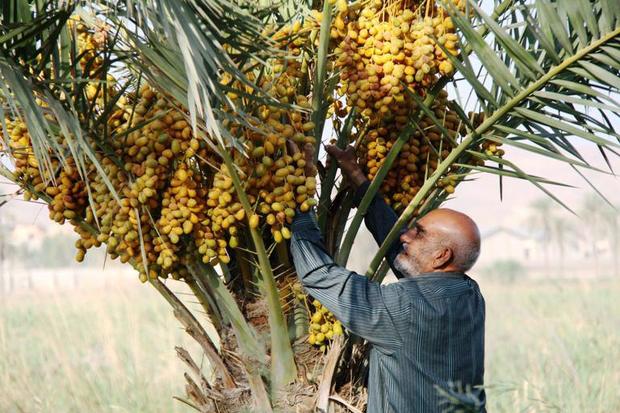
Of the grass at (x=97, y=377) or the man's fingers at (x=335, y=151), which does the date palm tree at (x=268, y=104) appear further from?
the grass at (x=97, y=377)

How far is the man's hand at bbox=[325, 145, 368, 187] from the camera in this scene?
325 cm

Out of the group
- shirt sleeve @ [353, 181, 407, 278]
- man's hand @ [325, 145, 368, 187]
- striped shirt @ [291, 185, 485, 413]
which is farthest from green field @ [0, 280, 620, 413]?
man's hand @ [325, 145, 368, 187]

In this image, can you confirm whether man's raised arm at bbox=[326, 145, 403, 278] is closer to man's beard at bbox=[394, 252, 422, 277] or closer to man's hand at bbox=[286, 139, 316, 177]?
man's beard at bbox=[394, 252, 422, 277]

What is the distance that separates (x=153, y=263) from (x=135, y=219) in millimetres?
235

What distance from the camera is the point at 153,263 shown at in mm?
3039

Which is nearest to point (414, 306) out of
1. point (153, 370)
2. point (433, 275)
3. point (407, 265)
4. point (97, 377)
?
point (433, 275)

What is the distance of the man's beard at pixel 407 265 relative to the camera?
126 inches

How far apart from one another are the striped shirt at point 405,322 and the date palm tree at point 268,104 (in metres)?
0.18

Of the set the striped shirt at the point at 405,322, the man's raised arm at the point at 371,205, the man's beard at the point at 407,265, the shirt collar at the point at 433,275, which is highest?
the man's raised arm at the point at 371,205

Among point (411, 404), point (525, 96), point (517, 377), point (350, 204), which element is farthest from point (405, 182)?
point (517, 377)

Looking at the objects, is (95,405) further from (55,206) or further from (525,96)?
(525,96)

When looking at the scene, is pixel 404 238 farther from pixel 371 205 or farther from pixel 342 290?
pixel 342 290

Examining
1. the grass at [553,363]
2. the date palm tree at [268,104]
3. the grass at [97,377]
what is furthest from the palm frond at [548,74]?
the grass at [97,377]

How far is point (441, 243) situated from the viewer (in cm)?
312
